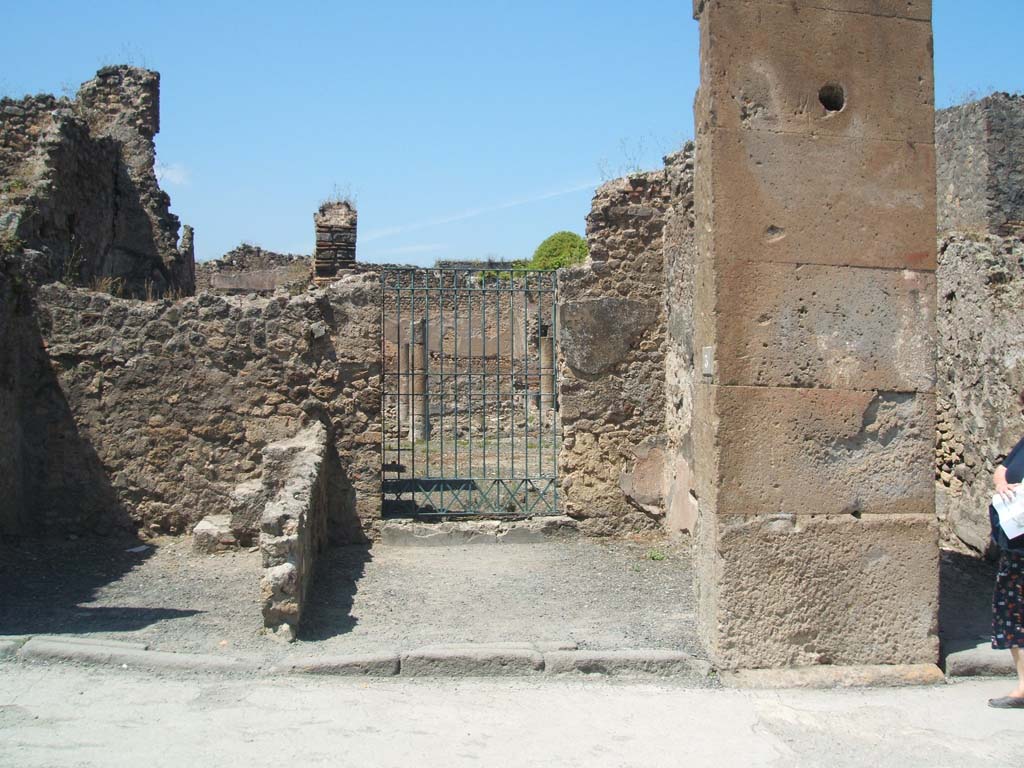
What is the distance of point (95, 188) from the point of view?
456 inches

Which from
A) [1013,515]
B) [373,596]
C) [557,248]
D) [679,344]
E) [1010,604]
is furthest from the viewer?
[557,248]

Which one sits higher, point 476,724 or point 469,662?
point 469,662

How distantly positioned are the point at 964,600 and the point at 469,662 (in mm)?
3556

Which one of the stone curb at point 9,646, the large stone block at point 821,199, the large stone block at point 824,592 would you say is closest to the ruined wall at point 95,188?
the stone curb at point 9,646

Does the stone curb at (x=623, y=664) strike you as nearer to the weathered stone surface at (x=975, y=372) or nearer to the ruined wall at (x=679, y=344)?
the ruined wall at (x=679, y=344)

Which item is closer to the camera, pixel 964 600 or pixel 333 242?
pixel 964 600

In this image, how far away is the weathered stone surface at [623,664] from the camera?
16.3 feet

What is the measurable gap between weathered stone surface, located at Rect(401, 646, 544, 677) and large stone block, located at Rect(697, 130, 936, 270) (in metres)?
2.36

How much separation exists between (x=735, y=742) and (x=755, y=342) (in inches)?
77.5

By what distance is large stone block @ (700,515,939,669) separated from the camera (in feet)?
15.9

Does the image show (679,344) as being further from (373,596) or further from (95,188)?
(95,188)

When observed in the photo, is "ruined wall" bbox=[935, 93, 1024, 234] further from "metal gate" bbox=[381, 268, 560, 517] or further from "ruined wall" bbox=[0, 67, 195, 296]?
"ruined wall" bbox=[0, 67, 195, 296]

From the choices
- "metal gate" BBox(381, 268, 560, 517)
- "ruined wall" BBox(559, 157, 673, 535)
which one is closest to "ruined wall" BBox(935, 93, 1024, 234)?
"ruined wall" BBox(559, 157, 673, 535)

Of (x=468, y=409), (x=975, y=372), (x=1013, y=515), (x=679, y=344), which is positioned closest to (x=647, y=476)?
(x=679, y=344)
